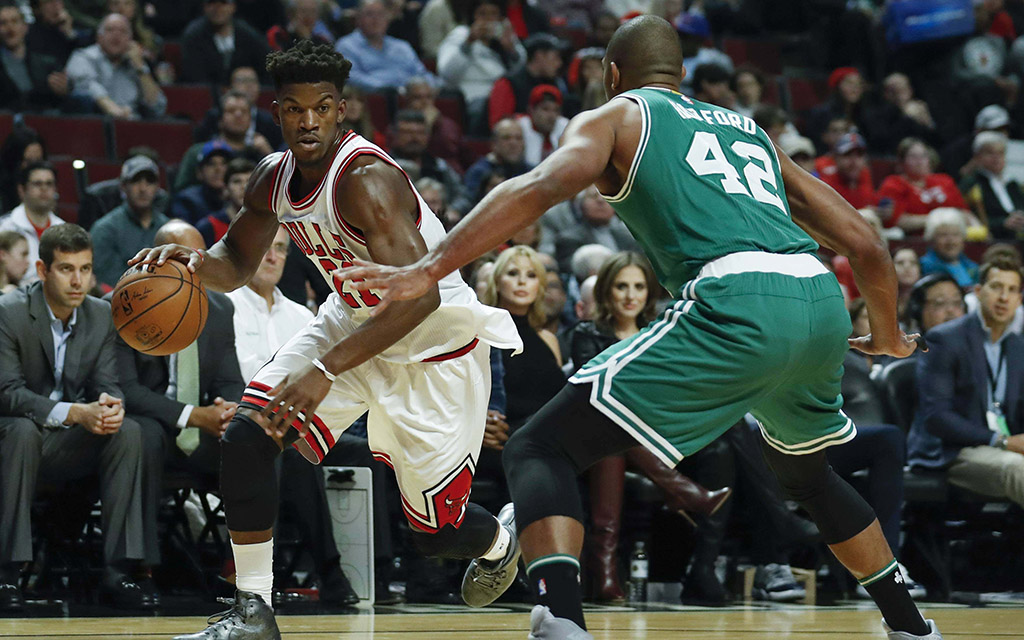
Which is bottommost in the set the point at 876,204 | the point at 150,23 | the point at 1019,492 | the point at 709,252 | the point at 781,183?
the point at 1019,492

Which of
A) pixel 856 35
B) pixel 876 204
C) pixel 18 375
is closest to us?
pixel 18 375

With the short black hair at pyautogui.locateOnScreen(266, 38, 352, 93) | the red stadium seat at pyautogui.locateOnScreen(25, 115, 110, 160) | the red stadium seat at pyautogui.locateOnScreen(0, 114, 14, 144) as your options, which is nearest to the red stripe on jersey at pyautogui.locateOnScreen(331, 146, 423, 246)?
the short black hair at pyautogui.locateOnScreen(266, 38, 352, 93)

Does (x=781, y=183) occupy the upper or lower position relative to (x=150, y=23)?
lower

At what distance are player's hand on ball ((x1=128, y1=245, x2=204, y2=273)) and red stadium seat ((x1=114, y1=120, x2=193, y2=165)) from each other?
5.93m

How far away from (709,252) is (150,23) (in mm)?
9785

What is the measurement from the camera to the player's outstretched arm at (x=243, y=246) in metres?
4.48

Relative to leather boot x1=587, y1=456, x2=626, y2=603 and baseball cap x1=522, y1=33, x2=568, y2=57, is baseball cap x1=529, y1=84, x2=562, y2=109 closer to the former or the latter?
baseball cap x1=522, y1=33, x2=568, y2=57

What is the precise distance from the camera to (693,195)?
3525mm

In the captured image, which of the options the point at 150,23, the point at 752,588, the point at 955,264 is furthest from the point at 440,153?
the point at 752,588

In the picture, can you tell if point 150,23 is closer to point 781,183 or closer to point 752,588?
point 752,588

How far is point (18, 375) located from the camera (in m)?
6.24

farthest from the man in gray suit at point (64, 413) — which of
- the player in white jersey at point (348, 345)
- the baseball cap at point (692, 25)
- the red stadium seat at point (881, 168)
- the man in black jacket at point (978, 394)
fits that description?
the red stadium seat at point (881, 168)

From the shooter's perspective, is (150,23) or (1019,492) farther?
(150,23)

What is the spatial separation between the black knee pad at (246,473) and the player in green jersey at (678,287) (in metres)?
1.03
